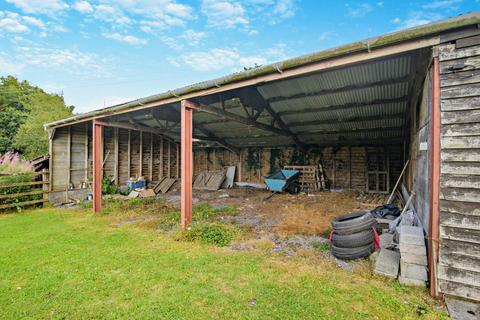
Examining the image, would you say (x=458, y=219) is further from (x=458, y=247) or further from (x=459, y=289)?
(x=459, y=289)

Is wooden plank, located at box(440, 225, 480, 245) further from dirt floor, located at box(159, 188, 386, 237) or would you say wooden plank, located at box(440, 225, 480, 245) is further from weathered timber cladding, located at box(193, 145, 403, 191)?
weathered timber cladding, located at box(193, 145, 403, 191)

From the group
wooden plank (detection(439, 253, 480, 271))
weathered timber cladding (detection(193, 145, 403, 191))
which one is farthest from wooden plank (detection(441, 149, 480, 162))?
weathered timber cladding (detection(193, 145, 403, 191))

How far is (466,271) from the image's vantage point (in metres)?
2.07

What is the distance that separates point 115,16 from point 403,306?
1030 cm

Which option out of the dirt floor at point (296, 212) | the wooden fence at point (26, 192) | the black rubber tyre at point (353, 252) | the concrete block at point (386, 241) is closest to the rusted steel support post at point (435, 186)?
the concrete block at point (386, 241)

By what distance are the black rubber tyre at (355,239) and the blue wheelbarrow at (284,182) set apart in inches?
214

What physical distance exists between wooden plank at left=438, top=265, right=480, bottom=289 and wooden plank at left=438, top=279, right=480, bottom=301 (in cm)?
4

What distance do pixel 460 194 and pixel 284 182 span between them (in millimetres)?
6662

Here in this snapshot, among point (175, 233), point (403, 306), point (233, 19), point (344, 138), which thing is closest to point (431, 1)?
point (344, 138)

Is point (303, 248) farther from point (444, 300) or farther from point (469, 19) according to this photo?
point (469, 19)

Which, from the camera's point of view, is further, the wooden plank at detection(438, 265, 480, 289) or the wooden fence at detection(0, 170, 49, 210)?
the wooden fence at detection(0, 170, 49, 210)

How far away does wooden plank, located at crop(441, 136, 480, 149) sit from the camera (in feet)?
6.81

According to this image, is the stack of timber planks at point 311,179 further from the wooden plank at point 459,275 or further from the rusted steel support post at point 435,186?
the wooden plank at point 459,275

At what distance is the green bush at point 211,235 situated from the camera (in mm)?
3834
